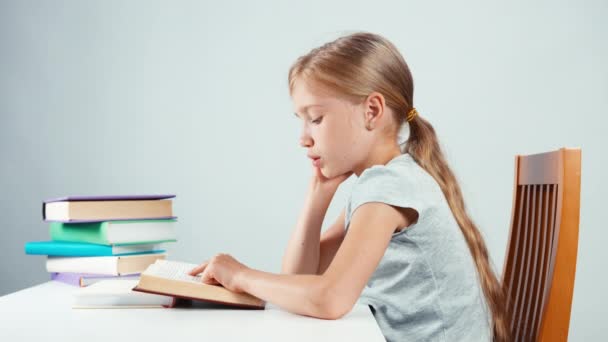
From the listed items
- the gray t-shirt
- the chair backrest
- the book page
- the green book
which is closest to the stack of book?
the green book

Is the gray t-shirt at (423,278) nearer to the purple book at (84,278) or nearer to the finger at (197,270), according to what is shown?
the finger at (197,270)

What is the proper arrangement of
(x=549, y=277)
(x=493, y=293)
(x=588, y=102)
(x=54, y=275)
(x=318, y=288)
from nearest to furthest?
(x=318, y=288) < (x=549, y=277) < (x=493, y=293) < (x=54, y=275) < (x=588, y=102)

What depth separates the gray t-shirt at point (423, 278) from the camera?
1063 mm

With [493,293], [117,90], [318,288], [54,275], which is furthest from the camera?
[117,90]

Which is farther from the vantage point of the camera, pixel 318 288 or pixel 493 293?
pixel 493 293

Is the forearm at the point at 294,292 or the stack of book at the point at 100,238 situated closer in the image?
the forearm at the point at 294,292

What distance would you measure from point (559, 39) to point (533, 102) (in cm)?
26

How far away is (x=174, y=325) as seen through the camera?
81cm

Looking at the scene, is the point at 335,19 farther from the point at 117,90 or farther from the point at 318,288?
the point at 318,288

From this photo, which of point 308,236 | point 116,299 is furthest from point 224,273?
point 308,236

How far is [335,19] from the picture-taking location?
275cm

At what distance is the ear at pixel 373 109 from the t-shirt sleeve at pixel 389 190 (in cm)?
15

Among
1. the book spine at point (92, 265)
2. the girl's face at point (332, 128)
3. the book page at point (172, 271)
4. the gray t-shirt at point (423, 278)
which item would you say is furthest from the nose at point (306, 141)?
the book spine at point (92, 265)

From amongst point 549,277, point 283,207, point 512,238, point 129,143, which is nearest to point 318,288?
point 549,277
